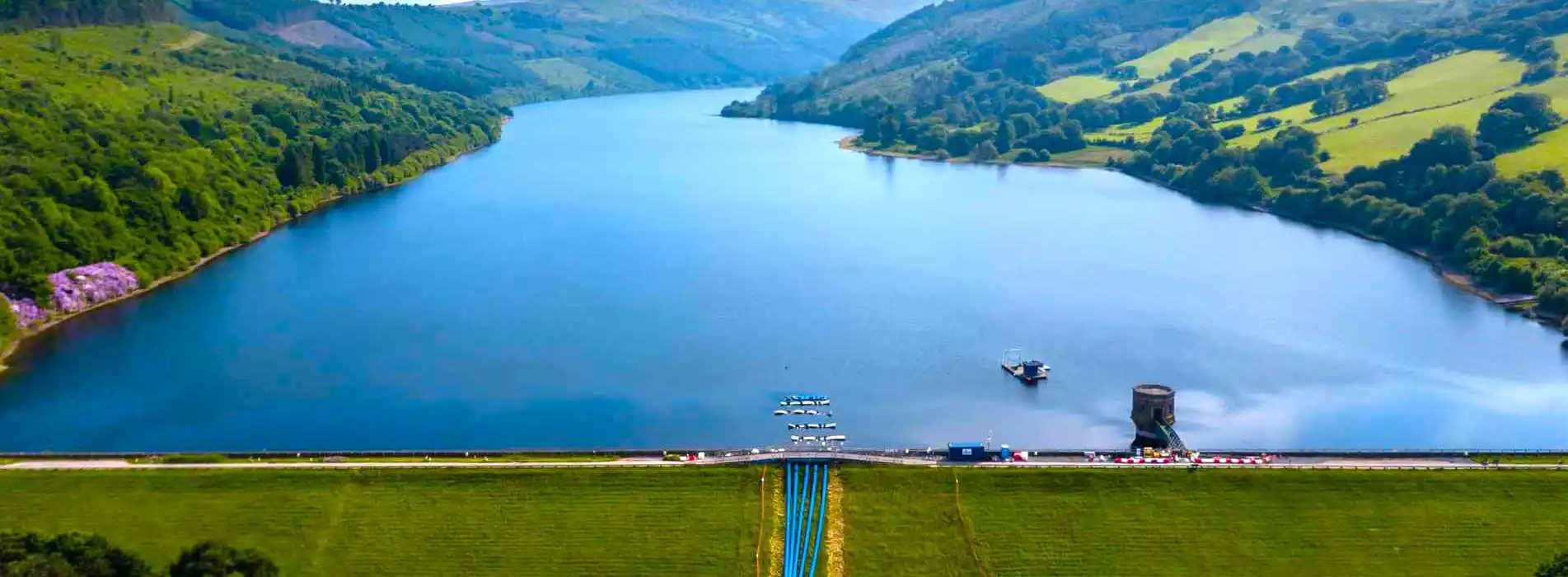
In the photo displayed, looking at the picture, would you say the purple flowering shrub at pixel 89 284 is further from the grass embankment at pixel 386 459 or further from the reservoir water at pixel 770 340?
the grass embankment at pixel 386 459

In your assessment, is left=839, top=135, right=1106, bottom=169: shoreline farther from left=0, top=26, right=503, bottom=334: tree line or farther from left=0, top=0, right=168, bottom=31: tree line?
left=0, top=0, right=168, bottom=31: tree line

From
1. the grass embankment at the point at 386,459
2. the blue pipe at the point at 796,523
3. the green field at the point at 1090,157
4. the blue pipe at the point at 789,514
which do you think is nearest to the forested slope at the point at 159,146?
the grass embankment at the point at 386,459

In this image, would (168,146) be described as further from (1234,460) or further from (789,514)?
(1234,460)

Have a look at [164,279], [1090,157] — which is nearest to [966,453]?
[164,279]

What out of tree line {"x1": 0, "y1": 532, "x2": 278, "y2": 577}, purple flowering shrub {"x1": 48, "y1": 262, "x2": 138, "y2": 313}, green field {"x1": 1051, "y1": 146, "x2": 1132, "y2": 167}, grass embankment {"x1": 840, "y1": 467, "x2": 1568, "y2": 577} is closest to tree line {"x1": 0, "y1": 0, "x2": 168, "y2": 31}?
purple flowering shrub {"x1": 48, "y1": 262, "x2": 138, "y2": 313}

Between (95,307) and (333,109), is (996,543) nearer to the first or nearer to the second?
(95,307)

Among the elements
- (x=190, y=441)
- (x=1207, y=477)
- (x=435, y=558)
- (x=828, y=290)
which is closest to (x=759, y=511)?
(x=435, y=558)

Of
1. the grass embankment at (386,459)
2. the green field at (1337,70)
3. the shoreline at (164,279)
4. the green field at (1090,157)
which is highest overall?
the green field at (1337,70)
